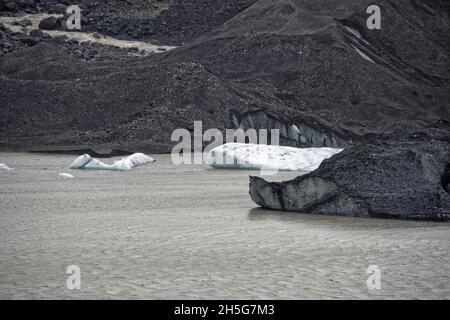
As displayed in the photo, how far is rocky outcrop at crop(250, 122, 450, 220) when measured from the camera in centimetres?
826

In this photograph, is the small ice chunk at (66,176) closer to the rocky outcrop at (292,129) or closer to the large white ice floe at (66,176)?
the large white ice floe at (66,176)

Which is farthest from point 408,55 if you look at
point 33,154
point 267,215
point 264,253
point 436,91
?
point 264,253

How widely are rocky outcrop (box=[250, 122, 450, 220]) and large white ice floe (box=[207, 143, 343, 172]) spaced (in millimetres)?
5210

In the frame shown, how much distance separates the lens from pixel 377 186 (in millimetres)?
8422

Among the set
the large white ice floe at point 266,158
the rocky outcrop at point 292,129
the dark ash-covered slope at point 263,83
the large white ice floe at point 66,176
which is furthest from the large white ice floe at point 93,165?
the rocky outcrop at point 292,129

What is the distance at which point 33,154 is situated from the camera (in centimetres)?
1972

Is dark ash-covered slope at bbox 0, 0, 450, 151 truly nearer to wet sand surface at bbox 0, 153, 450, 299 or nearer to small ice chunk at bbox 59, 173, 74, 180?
small ice chunk at bbox 59, 173, 74, 180

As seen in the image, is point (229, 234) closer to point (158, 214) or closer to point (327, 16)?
point (158, 214)

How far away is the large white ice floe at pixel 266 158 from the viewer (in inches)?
562

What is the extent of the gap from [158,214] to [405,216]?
2.45 metres

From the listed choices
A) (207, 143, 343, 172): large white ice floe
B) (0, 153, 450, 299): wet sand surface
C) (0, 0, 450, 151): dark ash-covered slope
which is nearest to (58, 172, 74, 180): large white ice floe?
(0, 153, 450, 299): wet sand surface

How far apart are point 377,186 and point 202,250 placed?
253 centimetres

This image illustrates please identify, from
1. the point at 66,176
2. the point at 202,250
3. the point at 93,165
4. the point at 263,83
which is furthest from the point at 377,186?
the point at 263,83

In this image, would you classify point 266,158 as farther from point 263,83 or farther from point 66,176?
point 263,83
